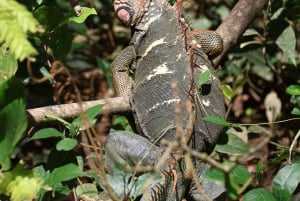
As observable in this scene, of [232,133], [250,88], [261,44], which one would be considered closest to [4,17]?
[232,133]

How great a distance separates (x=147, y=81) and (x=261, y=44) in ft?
4.30

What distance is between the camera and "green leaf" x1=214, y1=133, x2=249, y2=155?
363 centimetres

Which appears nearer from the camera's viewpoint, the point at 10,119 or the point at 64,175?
the point at 10,119

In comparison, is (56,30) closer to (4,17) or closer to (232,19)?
(4,17)

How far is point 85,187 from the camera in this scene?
3.27m

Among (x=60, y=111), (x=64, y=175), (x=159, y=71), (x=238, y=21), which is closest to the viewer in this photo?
(x=64, y=175)

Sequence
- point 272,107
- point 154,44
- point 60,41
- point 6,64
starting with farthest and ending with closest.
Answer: point 272,107
point 154,44
point 60,41
point 6,64

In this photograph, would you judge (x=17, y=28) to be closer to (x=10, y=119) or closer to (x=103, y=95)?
(x=10, y=119)

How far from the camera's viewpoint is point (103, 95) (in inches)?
217

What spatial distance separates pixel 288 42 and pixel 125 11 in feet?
3.82

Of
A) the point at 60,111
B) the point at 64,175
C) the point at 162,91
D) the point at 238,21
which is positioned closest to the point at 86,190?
the point at 60,111

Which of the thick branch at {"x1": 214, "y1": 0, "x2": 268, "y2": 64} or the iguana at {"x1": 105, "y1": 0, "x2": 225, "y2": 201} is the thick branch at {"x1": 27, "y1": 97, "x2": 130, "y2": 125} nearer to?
the iguana at {"x1": 105, "y1": 0, "x2": 225, "y2": 201}

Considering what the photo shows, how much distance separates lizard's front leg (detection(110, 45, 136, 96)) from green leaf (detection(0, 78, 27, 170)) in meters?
1.27

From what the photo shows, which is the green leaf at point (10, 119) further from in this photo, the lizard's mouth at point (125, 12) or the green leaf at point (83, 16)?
the lizard's mouth at point (125, 12)
